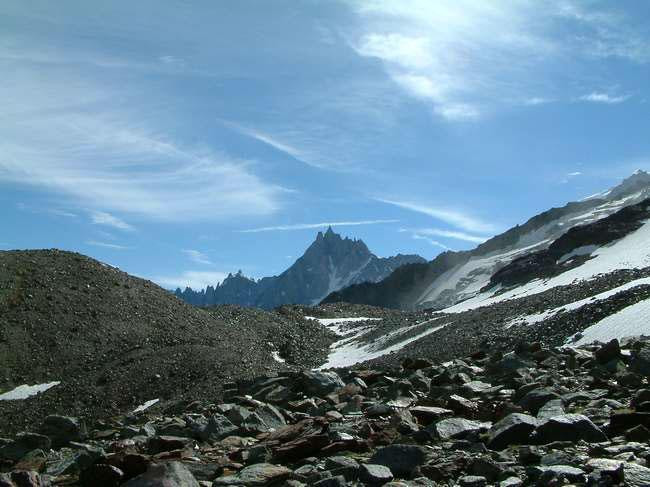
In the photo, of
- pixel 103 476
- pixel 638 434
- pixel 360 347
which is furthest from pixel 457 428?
pixel 360 347

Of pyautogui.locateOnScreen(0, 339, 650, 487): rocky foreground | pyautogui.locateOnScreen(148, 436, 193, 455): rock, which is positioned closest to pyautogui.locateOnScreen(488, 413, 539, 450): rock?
pyautogui.locateOnScreen(0, 339, 650, 487): rocky foreground

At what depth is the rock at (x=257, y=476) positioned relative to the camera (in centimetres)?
1000

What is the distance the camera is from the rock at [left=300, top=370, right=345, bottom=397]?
20797 mm

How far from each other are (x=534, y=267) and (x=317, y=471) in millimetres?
99041

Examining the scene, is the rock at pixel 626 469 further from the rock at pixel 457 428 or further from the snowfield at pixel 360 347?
the snowfield at pixel 360 347

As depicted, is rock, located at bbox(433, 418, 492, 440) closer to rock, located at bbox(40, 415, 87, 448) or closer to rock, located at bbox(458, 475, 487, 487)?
rock, located at bbox(458, 475, 487, 487)

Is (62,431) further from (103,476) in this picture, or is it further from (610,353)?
(610,353)

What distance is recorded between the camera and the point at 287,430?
44.2 feet

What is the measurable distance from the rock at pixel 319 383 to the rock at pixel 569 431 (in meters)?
10.3

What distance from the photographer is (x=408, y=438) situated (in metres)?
12.0

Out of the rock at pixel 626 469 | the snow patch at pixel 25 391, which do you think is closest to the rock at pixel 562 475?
the rock at pixel 626 469

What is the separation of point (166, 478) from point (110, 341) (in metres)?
41.9

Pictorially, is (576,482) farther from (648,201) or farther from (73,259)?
(648,201)

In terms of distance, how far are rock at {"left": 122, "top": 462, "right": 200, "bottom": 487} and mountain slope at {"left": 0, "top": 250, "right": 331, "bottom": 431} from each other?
77.4 ft
